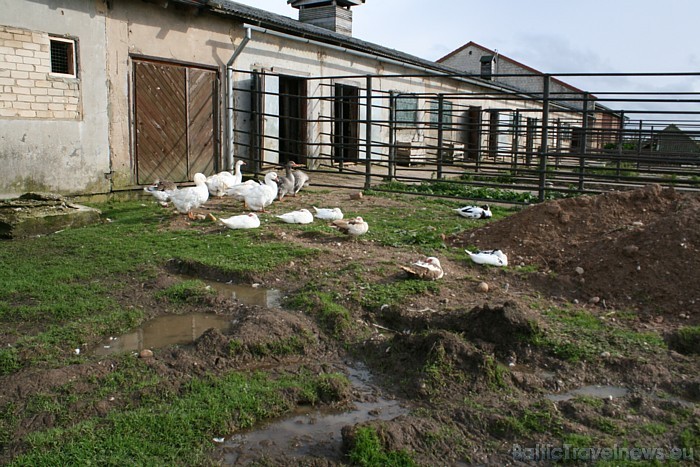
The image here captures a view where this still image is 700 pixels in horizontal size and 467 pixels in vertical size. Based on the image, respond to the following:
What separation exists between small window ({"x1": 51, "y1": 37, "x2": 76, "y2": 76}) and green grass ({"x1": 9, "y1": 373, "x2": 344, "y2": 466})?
331 inches

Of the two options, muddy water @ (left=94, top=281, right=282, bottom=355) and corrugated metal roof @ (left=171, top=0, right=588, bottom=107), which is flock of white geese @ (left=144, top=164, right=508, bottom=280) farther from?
corrugated metal roof @ (left=171, top=0, right=588, bottom=107)

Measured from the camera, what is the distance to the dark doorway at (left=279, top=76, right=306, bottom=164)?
16.7m

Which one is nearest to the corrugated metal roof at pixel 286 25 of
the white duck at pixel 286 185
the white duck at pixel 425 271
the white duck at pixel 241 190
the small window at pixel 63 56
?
the small window at pixel 63 56

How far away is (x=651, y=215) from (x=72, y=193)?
8.95 m

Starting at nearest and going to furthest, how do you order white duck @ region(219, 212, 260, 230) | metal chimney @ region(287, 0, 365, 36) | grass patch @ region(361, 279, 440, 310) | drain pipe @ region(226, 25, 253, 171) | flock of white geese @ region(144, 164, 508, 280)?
grass patch @ region(361, 279, 440, 310)
flock of white geese @ region(144, 164, 508, 280)
white duck @ region(219, 212, 260, 230)
drain pipe @ region(226, 25, 253, 171)
metal chimney @ region(287, 0, 365, 36)

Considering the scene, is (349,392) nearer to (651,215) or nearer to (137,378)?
(137,378)

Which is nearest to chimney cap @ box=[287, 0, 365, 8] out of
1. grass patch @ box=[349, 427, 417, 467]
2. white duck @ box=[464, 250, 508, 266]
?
white duck @ box=[464, 250, 508, 266]

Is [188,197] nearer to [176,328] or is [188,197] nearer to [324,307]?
[176,328]

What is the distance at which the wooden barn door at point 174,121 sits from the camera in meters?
12.0

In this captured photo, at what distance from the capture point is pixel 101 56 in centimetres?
1110

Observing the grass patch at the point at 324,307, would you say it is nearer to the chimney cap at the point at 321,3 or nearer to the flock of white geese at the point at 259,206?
the flock of white geese at the point at 259,206

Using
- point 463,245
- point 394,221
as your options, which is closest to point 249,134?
point 394,221

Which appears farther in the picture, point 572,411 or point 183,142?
point 183,142

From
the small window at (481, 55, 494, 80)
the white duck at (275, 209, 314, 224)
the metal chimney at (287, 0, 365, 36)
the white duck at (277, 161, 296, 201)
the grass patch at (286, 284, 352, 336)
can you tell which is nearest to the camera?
the grass patch at (286, 284, 352, 336)
